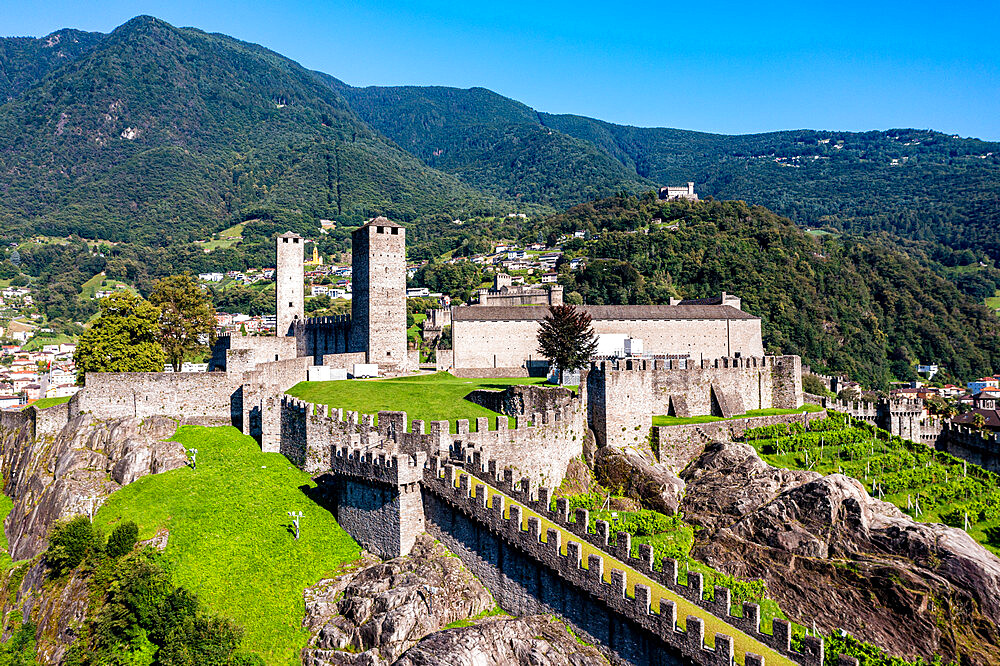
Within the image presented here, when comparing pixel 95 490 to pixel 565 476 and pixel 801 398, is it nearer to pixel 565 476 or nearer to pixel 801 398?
pixel 565 476

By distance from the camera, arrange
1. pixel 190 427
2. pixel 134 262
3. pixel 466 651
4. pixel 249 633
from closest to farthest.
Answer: pixel 466 651, pixel 249 633, pixel 190 427, pixel 134 262

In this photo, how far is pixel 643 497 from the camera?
35188mm

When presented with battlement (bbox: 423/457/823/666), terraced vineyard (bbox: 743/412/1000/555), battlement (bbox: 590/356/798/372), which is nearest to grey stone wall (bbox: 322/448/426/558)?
battlement (bbox: 423/457/823/666)

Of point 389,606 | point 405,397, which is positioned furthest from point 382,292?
point 389,606

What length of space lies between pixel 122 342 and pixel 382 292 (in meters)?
15.4

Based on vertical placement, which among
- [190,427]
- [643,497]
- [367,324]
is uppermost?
[367,324]

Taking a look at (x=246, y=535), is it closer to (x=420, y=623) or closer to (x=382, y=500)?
(x=382, y=500)

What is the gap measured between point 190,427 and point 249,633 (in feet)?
58.2

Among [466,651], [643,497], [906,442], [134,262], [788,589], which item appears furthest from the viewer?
[134,262]

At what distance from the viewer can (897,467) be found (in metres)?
A: 42.1

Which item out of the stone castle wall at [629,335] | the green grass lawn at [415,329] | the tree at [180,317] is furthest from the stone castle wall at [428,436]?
the green grass lawn at [415,329]

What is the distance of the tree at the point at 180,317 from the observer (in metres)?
50.3

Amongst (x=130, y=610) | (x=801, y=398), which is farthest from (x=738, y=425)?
(x=130, y=610)

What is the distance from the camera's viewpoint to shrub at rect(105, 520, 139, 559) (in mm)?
26266
